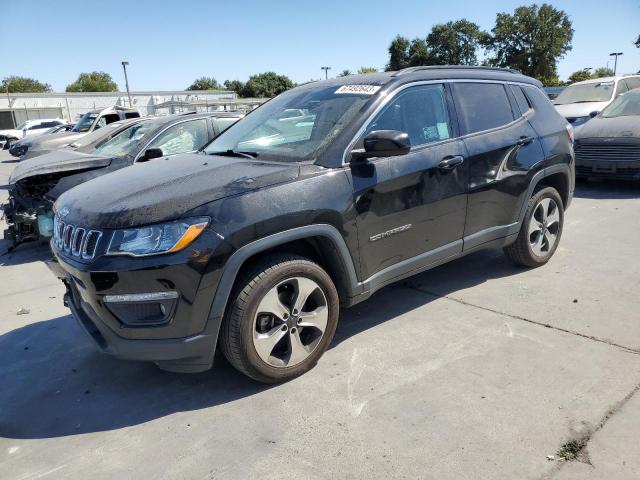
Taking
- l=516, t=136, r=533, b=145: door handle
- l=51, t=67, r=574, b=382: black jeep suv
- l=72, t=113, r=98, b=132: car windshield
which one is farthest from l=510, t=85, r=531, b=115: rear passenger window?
l=72, t=113, r=98, b=132: car windshield

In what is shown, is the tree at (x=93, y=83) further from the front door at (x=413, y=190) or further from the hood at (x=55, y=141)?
the front door at (x=413, y=190)

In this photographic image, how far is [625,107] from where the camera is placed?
9.19 metres

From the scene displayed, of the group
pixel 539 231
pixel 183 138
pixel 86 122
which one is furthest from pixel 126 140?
pixel 86 122

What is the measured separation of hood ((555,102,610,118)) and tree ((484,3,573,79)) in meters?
47.2

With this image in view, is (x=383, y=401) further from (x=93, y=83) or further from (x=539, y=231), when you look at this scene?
(x=93, y=83)

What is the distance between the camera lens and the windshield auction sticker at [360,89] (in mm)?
3572

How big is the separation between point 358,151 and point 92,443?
228 cm

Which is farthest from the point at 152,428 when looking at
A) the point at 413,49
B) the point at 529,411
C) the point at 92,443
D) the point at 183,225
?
the point at 413,49

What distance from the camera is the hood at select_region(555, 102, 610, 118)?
11078mm

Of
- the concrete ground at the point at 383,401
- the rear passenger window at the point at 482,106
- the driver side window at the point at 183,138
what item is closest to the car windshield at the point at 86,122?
the driver side window at the point at 183,138

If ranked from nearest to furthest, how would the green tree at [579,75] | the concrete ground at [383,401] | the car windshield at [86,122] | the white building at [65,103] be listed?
the concrete ground at [383,401] < the car windshield at [86,122] < the white building at [65,103] < the green tree at [579,75]

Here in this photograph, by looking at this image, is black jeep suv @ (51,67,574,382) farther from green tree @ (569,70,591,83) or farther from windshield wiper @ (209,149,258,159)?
green tree @ (569,70,591,83)

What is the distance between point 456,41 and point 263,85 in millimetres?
30612

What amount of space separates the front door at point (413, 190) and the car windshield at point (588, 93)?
984 centimetres
